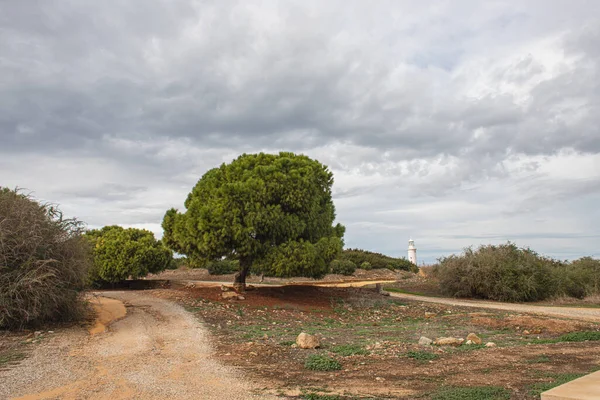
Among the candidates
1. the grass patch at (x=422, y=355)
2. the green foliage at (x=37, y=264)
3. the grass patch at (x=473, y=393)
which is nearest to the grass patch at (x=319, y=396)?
the grass patch at (x=473, y=393)

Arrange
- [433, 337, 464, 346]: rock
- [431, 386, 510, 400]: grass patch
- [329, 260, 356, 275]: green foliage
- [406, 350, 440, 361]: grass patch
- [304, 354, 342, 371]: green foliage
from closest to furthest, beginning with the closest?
1. [431, 386, 510, 400]: grass patch
2. [304, 354, 342, 371]: green foliage
3. [406, 350, 440, 361]: grass patch
4. [433, 337, 464, 346]: rock
5. [329, 260, 356, 275]: green foliage

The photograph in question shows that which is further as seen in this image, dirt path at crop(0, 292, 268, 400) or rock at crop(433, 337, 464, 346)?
rock at crop(433, 337, 464, 346)

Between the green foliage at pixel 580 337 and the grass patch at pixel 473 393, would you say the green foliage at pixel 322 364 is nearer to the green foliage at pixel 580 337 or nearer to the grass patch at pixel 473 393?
the grass patch at pixel 473 393

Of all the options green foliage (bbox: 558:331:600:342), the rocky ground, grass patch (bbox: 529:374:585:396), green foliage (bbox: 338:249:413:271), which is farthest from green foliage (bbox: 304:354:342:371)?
green foliage (bbox: 338:249:413:271)

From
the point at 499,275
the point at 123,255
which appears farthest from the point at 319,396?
the point at 499,275

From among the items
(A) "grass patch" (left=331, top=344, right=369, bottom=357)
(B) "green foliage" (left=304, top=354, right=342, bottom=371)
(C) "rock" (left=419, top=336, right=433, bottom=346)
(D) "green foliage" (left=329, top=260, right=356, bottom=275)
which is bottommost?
(B) "green foliage" (left=304, top=354, right=342, bottom=371)

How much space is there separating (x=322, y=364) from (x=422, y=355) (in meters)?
2.13

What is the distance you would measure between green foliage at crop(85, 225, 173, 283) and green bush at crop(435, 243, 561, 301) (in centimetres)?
1574

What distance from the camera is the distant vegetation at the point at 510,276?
77.2 feet

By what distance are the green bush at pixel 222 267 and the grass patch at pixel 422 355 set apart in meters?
27.6

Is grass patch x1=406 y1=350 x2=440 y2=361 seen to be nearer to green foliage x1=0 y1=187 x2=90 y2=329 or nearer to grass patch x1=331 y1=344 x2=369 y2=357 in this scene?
grass patch x1=331 y1=344 x2=369 y2=357

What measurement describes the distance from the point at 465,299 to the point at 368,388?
19029mm

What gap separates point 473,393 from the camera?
21.2 feet

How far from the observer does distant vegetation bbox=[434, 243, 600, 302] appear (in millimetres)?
23531
